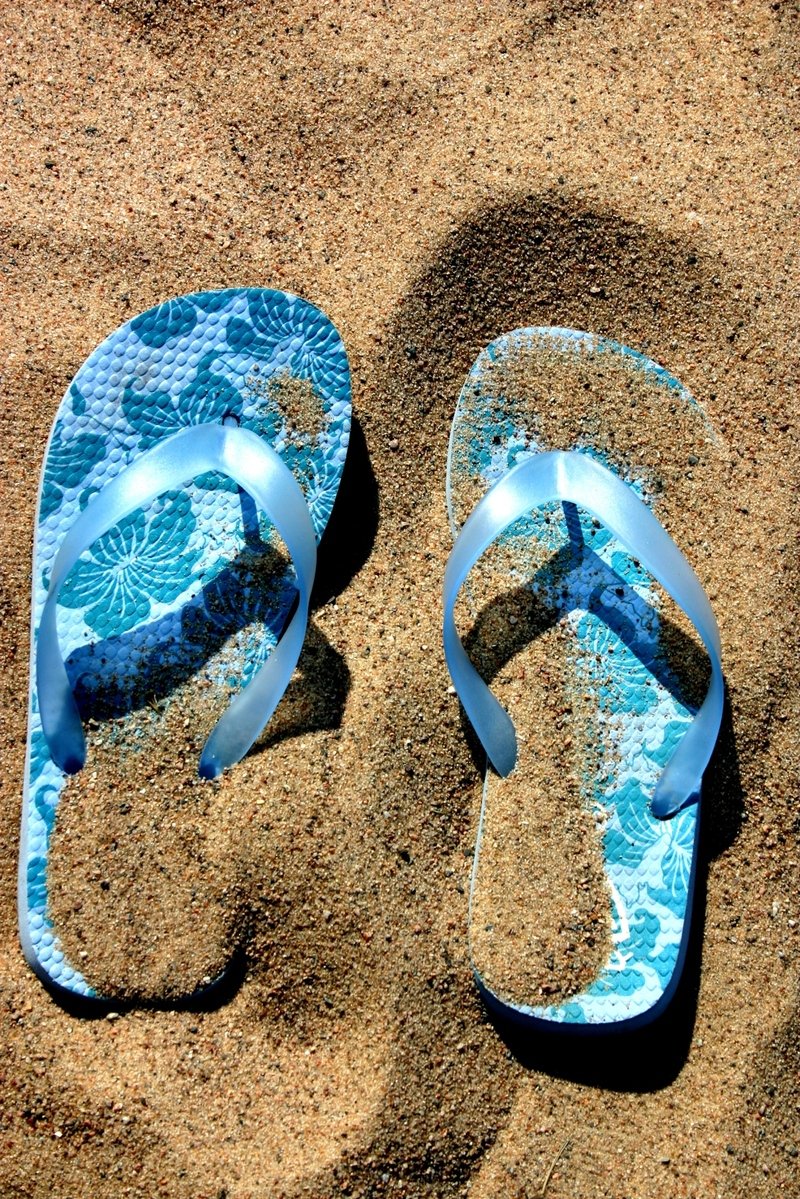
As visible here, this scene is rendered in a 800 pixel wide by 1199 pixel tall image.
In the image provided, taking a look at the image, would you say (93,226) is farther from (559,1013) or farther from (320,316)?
(559,1013)

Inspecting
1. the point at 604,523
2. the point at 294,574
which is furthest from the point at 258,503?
the point at 604,523

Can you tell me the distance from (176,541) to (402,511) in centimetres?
32

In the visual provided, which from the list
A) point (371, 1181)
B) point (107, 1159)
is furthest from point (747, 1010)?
point (107, 1159)

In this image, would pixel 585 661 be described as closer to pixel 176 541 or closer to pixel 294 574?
pixel 294 574

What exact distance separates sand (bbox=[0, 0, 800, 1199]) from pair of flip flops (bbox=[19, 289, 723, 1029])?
6 centimetres

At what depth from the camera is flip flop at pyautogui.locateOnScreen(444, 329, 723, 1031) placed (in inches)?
52.6

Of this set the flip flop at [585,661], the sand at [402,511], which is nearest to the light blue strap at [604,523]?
the flip flop at [585,661]

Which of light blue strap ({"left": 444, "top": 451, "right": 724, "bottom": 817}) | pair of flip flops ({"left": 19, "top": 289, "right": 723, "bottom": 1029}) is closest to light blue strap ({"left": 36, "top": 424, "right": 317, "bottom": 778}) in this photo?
pair of flip flops ({"left": 19, "top": 289, "right": 723, "bottom": 1029})

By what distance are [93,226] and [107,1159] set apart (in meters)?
1.25

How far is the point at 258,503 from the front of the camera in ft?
4.36

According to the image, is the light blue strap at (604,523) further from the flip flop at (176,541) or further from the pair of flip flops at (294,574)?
the flip flop at (176,541)

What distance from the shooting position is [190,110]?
1.61m

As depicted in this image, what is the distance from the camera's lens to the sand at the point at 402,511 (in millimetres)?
1354

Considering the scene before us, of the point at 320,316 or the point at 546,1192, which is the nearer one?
the point at 546,1192
